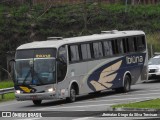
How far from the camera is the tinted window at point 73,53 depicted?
1133 inches

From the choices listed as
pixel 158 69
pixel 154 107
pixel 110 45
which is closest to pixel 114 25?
pixel 158 69

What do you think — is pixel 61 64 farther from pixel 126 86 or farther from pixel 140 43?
pixel 140 43

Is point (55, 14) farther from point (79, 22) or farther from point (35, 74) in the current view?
point (35, 74)

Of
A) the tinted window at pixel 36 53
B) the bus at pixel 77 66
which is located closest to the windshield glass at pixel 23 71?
the bus at pixel 77 66

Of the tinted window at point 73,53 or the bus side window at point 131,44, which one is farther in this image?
the bus side window at point 131,44

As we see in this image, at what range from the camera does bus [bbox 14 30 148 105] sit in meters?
27.5

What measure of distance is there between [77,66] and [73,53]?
0.65 m

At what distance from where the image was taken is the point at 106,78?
103 feet

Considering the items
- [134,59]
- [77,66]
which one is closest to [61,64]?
[77,66]

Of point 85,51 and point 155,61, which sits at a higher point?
point 85,51

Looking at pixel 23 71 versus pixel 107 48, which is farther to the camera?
pixel 107 48

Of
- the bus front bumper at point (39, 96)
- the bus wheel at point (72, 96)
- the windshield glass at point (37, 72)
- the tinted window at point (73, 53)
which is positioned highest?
the tinted window at point (73, 53)

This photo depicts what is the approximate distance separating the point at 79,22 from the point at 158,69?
26.9 m

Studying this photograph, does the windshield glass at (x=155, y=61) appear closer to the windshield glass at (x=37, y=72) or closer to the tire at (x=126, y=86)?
the tire at (x=126, y=86)
